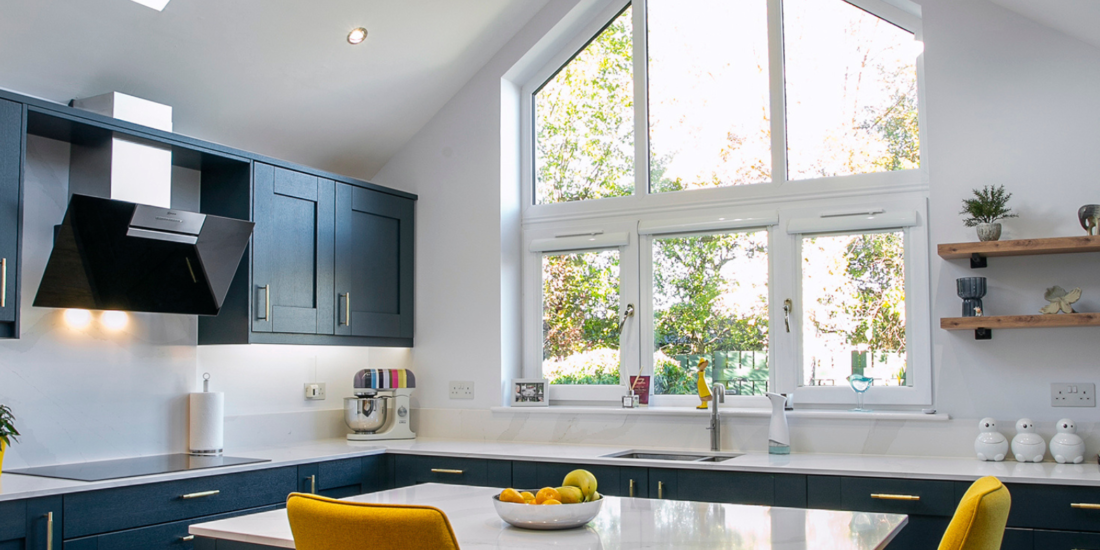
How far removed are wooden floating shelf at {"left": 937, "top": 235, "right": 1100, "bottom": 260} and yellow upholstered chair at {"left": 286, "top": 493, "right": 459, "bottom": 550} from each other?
8.64 ft

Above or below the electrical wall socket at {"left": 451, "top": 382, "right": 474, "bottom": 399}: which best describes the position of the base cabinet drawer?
below

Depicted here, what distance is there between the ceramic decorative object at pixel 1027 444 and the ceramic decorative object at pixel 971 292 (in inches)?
17.0

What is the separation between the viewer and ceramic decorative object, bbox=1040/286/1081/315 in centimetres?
306

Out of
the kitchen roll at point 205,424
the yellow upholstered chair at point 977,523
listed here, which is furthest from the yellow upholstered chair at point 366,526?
the kitchen roll at point 205,424

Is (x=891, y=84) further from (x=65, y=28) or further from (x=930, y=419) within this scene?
(x=65, y=28)

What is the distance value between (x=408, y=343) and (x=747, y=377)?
177 cm

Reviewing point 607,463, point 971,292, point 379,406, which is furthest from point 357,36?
point 971,292

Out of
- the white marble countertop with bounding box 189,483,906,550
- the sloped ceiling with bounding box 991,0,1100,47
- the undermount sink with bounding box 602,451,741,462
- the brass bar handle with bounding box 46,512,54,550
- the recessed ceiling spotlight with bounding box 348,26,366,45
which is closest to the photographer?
the white marble countertop with bounding box 189,483,906,550

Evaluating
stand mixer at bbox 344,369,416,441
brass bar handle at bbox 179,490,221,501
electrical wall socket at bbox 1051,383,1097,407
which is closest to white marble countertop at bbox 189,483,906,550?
brass bar handle at bbox 179,490,221,501

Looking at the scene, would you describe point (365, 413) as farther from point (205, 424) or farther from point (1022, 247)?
point (1022, 247)

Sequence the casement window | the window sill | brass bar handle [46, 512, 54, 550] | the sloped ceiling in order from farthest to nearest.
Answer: the casement window < the window sill < the sloped ceiling < brass bar handle [46, 512, 54, 550]

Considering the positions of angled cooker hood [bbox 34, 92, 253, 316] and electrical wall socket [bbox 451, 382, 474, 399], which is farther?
electrical wall socket [bbox 451, 382, 474, 399]

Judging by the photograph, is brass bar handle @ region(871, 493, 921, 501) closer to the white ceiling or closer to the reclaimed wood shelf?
the reclaimed wood shelf

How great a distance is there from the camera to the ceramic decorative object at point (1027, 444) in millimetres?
3035
